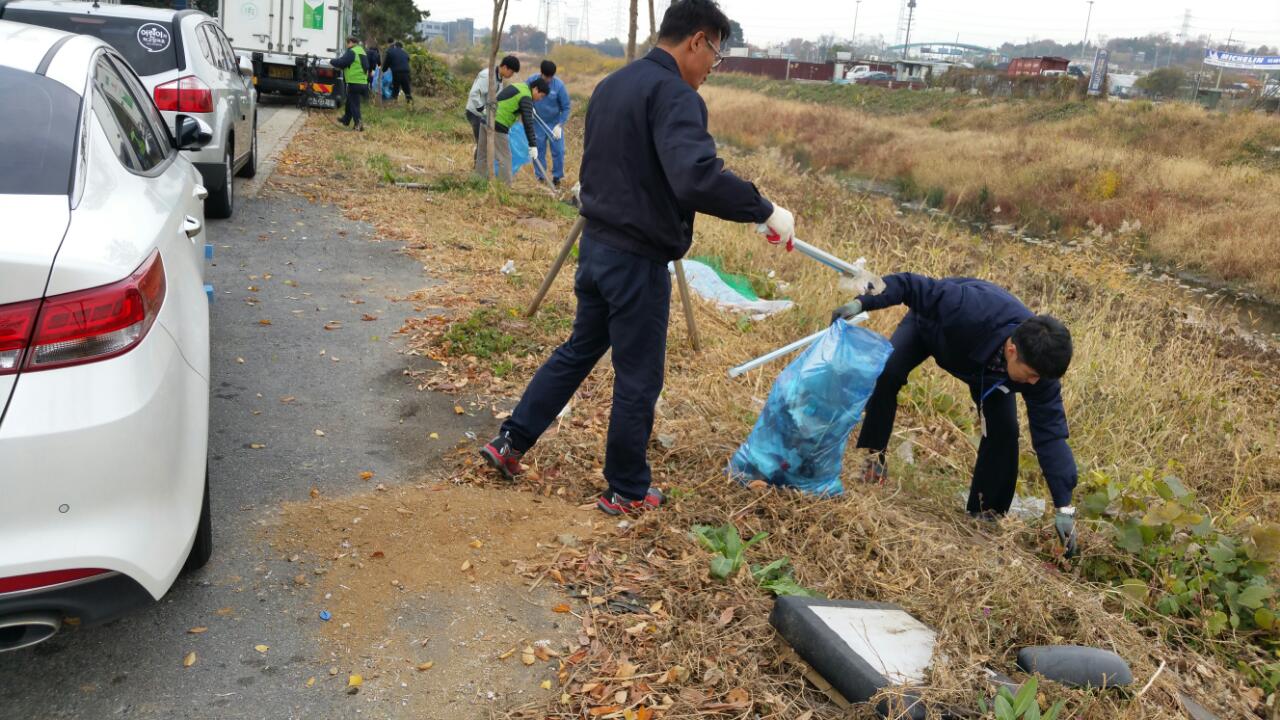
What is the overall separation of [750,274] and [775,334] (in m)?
1.90

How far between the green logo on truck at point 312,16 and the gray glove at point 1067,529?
19816 mm

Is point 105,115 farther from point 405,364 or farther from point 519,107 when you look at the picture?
point 519,107

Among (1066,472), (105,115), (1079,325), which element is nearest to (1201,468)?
(1079,325)

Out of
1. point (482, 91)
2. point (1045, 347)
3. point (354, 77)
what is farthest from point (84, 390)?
point (354, 77)

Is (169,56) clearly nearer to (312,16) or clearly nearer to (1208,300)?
(312,16)

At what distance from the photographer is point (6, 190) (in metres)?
2.45

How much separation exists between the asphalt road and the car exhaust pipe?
1.13 feet

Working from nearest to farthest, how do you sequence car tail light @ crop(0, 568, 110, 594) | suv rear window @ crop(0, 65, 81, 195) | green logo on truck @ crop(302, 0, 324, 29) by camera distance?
1. car tail light @ crop(0, 568, 110, 594)
2. suv rear window @ crop(0, 65, 81, 195)
3. green logo on truck @ crop(302, 0, 324, 29)

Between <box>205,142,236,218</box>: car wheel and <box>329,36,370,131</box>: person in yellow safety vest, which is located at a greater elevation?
<box>329,36,370,131</box>: person in yellow safety vest

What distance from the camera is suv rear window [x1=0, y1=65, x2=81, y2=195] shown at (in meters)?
2.53

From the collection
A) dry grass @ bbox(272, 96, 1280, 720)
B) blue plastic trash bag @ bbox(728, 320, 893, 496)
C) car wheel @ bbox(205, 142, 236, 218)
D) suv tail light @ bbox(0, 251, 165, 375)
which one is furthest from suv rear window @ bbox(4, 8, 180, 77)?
blue plastic trash bag @ bbox(728, 320, 893, 496)

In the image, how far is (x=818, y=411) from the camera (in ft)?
12.9

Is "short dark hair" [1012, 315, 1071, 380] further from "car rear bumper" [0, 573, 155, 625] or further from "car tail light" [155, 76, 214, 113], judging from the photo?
"car tail light" [155, 76, 214, 113]

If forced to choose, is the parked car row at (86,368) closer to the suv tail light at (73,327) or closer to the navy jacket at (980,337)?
the suv tail light at (73,327)
